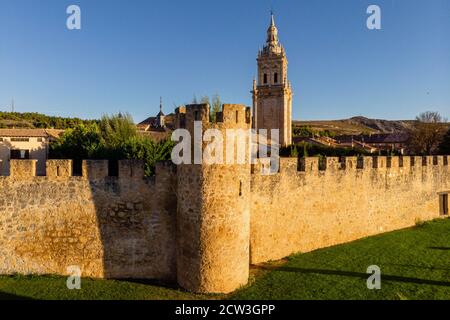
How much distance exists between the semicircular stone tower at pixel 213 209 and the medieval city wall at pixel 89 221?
1.10m

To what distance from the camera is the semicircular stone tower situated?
8516 mm

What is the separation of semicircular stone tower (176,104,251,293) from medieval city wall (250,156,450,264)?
2.29 metres

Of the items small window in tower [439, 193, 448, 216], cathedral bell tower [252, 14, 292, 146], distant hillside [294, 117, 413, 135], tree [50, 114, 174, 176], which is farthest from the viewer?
distant hillside [294, 117, 413, 135]

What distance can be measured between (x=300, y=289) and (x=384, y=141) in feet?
227

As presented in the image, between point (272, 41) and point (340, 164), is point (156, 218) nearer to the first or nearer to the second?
point (340, 164)

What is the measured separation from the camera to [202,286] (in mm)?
8648

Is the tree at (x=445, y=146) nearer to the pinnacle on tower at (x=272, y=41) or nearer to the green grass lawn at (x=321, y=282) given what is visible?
the green grass lawn at (x=321, y=282)

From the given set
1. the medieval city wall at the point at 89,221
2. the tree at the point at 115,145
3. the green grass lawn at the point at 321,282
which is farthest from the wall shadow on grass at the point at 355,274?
the tree at the point at 115,145

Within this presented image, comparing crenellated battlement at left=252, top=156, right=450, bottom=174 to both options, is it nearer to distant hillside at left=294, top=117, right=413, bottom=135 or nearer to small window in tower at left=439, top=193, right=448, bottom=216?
small window in tower at left=439, top=193, right=448, bottom=216

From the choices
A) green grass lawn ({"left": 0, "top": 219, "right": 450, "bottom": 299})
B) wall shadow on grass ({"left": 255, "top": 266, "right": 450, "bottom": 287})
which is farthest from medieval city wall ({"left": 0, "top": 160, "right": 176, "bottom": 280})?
wall shadow on grass ({"left": 255, "top": 266, "right": 450, "bottom": 287})

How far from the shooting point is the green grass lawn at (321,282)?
8.55 metres

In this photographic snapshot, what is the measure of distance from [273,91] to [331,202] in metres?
52.8
